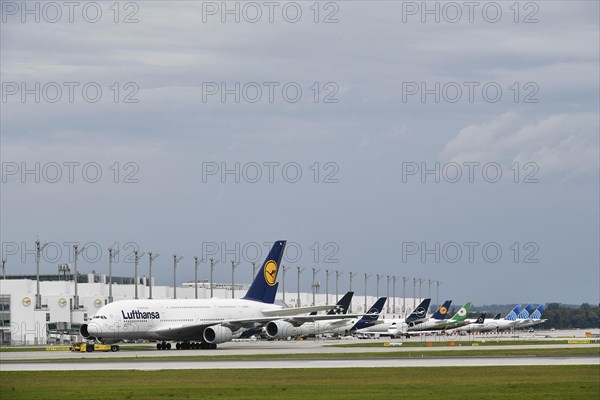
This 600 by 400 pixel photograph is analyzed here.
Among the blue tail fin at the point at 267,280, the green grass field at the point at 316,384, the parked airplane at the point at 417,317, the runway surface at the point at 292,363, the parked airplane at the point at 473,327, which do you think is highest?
the blue tail fin at the point at 267,280

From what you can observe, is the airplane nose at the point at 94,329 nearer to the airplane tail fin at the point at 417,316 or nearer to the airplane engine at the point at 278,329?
the airplane engine at the point at 278,329

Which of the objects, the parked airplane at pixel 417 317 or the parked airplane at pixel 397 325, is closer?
the parked airplane at pixel 397 325

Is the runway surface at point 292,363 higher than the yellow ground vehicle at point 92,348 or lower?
higher

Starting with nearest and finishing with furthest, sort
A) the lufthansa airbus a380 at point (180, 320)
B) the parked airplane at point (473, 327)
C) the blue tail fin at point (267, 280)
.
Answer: the lufthansa airbus a380 at point (180, 320) < the blue tail fin at point (267, 280) < the parked airplane at point (473, 327)

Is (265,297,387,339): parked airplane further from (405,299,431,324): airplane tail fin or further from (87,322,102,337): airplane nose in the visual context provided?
(87,322,102,337): airplane nose

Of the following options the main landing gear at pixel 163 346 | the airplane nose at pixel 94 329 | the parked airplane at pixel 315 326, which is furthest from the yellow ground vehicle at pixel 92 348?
the parked airplane at pixel 315 326

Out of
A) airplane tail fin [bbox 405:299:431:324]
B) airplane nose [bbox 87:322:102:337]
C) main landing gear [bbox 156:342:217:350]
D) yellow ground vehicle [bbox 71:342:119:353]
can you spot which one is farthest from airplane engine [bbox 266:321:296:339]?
airplane tail fin [bbox 405:299:431:324]

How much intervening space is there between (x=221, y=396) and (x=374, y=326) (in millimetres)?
129418

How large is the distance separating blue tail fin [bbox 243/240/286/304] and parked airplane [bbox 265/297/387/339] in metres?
4.69

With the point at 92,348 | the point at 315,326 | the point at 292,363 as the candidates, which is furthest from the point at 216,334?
the point at 315,326

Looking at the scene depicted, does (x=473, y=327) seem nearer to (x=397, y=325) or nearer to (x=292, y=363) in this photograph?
(x=397, y=325)

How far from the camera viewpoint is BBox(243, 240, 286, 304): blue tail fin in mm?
114000

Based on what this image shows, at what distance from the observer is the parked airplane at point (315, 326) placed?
104938mm

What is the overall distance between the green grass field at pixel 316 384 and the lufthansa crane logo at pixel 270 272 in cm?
5403
